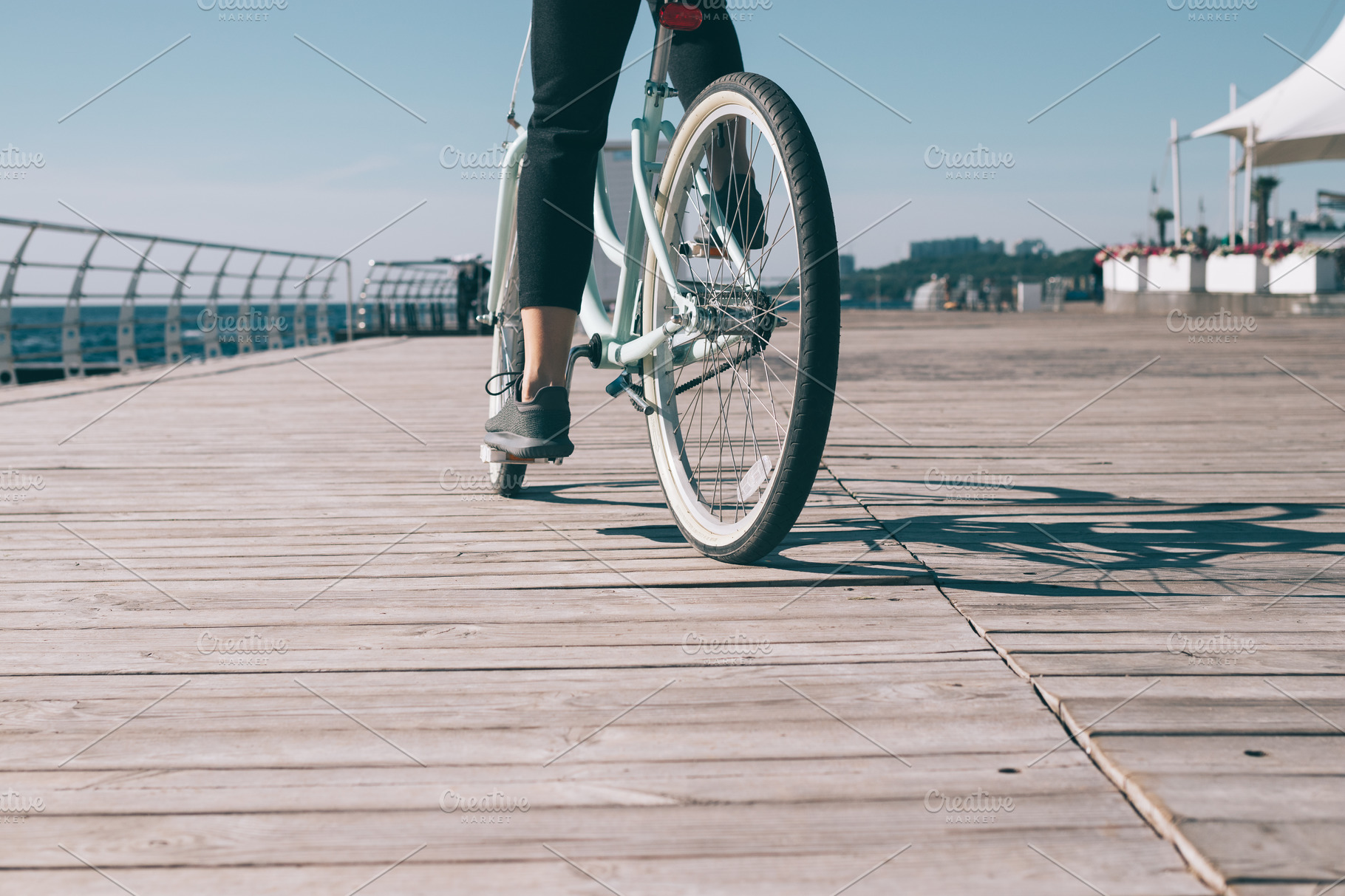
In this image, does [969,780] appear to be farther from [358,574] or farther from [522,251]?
Result: [522,251]

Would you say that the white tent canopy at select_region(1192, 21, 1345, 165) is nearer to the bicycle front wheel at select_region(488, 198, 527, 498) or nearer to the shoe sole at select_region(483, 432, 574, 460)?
the bicycle front wheel at select_region(488, 198, 527, 498)

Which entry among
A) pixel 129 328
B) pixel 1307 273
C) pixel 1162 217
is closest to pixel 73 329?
pixel 129 328

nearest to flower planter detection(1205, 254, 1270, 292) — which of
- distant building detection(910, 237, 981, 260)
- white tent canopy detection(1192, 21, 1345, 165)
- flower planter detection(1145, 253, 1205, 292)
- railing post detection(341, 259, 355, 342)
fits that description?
flower planter detection(1145, 253, 1205, 292)

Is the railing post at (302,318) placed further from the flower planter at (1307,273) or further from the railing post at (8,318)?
the flower planter at (1307,273)

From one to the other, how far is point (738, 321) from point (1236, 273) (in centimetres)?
1409

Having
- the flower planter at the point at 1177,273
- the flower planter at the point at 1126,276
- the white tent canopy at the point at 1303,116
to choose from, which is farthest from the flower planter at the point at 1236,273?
the white tent canopy at the point at 1303,116

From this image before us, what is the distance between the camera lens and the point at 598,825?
2.36 feet

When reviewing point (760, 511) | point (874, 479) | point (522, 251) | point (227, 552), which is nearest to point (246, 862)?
point (760, 511)

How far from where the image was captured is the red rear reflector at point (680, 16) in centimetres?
A: 153

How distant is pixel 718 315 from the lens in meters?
1.44

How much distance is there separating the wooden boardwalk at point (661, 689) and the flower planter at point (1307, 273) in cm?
1203

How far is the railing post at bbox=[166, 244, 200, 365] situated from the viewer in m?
7.68

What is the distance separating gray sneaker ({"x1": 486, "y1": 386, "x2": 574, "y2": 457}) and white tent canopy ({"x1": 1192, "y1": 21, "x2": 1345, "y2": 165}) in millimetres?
13294

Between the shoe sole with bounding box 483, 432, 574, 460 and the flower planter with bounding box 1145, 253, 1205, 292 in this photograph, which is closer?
the shoe sole with bounding box 483, 432, 574, 460
